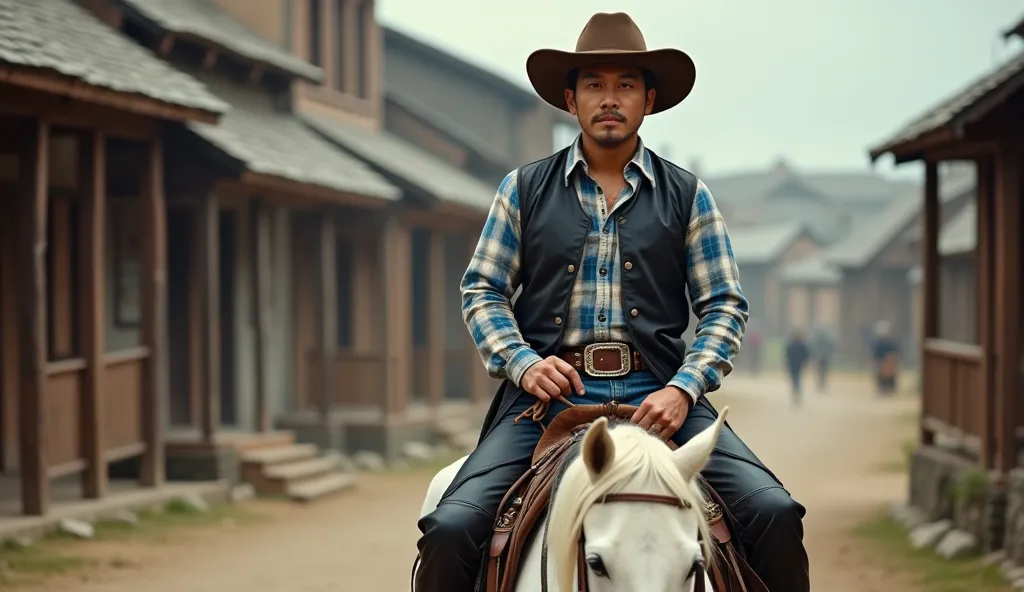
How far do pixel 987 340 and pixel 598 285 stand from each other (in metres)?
7.87

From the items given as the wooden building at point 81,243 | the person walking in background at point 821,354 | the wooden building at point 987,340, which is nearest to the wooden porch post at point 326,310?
the wooden building at point 81,243

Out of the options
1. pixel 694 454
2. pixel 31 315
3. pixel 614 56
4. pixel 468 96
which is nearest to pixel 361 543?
pixel 31 315

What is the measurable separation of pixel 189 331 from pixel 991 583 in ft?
31.0

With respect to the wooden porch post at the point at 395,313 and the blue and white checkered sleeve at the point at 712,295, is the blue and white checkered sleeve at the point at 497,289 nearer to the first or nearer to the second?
the blue and white checkered sleeve at the point at 712,295

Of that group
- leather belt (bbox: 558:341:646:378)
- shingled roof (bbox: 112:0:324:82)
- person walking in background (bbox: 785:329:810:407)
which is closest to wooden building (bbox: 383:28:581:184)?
person walking in background (bbox: 785:329:810:407)

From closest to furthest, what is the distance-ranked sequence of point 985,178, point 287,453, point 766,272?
point 985,178, point 287,453, point 766,272

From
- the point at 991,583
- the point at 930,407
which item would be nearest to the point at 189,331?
the point at 930,407

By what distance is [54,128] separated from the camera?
1157 centimetres

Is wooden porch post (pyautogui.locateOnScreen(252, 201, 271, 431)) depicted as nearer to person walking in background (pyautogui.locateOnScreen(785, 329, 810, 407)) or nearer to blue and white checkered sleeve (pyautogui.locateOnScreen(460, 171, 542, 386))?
blue and white checkered sleeve (pyautogui.locateOnScreen(460, 171, 542, 386))

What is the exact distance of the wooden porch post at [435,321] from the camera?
21250mm

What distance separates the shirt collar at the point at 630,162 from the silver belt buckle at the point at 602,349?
56cm

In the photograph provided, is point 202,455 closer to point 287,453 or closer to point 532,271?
point 287,453

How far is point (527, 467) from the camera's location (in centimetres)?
443

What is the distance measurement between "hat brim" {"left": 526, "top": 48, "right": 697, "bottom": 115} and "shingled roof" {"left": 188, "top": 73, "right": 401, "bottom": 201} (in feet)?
30.0
